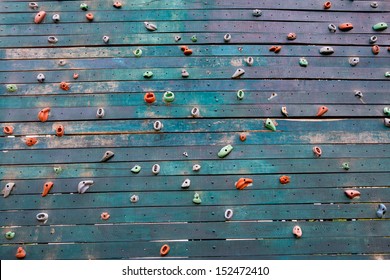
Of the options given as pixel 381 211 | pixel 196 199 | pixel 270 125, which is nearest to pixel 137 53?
pixel 270 125

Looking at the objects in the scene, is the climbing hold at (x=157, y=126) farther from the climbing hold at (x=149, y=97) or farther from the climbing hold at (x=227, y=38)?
the climbing hold at (x=227, y=38)

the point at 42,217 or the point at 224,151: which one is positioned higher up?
the point at 224,151

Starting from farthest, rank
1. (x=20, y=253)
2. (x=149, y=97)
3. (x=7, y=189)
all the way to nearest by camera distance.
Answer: (x=149, y=97), (x=7, y=189), (x=20, y=253)

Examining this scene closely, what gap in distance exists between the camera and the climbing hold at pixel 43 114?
157 inches

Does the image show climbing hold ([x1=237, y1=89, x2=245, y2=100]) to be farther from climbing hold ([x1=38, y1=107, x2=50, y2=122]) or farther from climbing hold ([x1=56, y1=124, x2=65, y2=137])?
climbing hold ([x1=38, y1=107, x2=50, y2=122])

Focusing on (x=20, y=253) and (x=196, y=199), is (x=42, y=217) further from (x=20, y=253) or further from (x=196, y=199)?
(x=196, y=199)

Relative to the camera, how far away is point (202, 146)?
390 cm

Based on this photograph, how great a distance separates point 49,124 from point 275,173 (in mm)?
2571

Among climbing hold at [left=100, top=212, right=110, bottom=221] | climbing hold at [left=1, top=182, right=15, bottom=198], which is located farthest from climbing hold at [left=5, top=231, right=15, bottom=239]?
climbing hold at [left=100, top=212, right=110, bottom=221]

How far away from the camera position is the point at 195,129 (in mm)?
3980

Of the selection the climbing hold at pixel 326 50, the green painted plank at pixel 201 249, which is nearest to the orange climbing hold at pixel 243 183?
the green painted plank at pixel 201 249

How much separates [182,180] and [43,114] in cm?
174

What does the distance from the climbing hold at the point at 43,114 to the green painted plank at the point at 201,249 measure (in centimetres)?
137

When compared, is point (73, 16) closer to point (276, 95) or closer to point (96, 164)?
point (96, 164)
